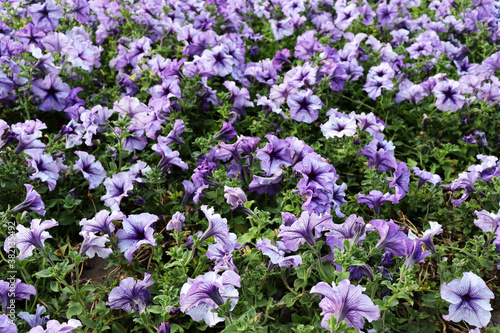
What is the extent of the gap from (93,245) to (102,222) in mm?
116

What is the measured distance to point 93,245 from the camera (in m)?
2.11

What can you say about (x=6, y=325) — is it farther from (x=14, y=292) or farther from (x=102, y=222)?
(x=102, y=222)

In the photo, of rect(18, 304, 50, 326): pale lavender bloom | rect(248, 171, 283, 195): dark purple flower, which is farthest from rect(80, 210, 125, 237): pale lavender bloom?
rect(248, 171, 283, 195): dark purple flower

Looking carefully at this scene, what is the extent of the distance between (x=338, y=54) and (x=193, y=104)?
139cm

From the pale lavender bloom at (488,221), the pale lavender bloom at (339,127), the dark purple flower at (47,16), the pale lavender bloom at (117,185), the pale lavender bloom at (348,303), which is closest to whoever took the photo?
the pale lavender bloom at (348,303)

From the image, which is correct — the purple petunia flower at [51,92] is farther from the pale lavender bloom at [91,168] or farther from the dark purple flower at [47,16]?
the dark purple flower at [47,16]

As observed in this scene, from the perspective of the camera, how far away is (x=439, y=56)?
4070 millimetres

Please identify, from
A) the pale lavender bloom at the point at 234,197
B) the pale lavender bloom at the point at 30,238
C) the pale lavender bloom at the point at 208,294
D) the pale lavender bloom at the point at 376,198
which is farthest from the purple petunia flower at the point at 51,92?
the pale lavender bloom at the point at 376,198

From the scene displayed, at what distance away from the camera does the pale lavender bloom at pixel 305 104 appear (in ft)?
10.3

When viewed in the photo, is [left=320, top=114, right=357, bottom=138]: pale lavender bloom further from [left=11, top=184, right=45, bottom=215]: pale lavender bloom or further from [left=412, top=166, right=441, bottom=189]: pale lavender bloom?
[left=11, top=184, right=45, bottom=215]: pale lavender bloom

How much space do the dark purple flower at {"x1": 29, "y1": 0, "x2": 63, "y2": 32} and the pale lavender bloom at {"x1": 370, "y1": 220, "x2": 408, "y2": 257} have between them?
3426 mm

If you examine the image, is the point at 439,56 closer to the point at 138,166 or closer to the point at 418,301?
the point at 418,301

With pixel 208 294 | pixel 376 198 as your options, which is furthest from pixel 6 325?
pixel 376 198

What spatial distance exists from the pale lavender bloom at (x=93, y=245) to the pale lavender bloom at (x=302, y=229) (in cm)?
85
